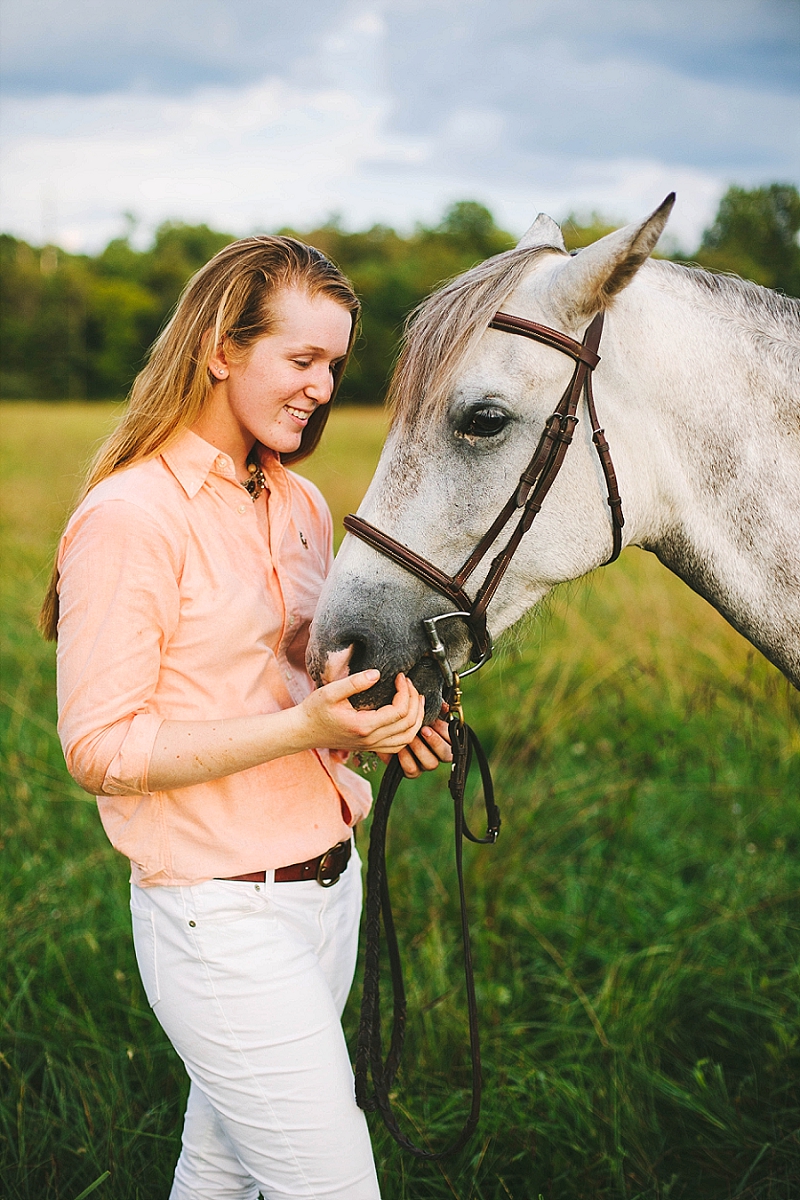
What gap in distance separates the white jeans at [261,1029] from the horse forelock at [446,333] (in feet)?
3.43

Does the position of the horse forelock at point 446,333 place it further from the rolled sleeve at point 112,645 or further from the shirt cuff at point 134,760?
the shirt cuff at point 134,760

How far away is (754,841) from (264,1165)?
115 inches

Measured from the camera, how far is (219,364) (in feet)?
5.68

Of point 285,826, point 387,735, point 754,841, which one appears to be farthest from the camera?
point 754,841

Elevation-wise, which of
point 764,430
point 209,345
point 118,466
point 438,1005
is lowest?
point 438,1005

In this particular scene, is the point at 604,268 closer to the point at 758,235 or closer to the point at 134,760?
the point at 134,760

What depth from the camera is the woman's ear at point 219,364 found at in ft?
5.63

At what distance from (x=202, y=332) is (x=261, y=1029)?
1.40 meters

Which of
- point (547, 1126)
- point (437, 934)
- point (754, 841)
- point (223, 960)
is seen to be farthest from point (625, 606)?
point (223, 960)

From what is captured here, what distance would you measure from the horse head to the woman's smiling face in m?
0.18

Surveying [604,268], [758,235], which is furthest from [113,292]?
[604,268]

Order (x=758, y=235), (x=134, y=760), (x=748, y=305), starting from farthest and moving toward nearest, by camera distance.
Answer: (x=758, y=235) → (x=748, y=305) → (x=134, y=760)

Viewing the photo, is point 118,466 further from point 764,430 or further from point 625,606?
point 625,606

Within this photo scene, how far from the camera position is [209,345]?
1.68 metres
